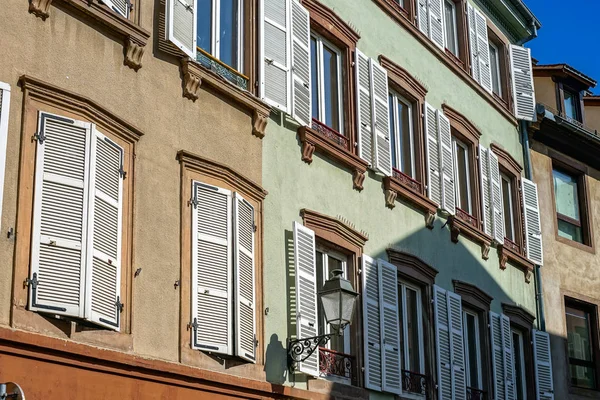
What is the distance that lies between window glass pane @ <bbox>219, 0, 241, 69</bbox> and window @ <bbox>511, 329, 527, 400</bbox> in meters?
8.31

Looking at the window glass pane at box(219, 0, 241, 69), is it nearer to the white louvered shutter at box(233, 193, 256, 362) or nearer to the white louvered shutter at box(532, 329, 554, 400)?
the white louvered shutter at box(233, 193, 256, 362)

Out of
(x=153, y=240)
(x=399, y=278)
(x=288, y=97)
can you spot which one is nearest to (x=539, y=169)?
(x=399, y=278)

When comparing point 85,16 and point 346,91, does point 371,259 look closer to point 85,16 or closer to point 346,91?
point 346,91

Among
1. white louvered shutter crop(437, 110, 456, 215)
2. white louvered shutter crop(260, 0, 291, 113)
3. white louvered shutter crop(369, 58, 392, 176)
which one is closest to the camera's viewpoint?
white louvered shutter crop(260, 0, 291, 113)

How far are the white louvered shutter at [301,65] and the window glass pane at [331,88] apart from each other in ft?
2.94

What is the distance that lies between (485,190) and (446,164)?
1.64 m

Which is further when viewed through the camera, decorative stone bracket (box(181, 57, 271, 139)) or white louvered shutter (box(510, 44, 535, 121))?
white louvered shutter (box(510, 44, 535, 121))

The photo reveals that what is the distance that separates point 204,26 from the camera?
1245cm

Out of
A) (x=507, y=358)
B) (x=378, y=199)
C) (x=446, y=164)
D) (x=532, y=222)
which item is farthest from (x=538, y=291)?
(x=378, y=199)

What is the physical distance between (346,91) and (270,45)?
2.20m

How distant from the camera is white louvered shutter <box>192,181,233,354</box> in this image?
36.4 feet

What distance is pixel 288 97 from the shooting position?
13266mm

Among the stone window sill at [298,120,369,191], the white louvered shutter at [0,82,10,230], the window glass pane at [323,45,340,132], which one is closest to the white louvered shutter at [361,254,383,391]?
the stone window sill at [298,120,369,191]

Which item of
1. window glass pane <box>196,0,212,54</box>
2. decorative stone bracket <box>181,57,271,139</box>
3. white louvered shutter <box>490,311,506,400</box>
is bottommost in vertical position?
white louvered shutter <box>490,311,506,400</box>
